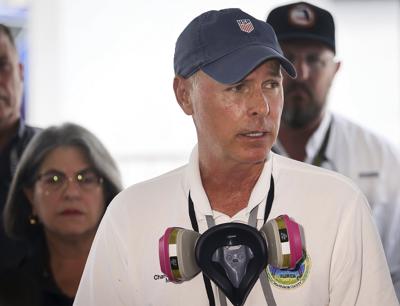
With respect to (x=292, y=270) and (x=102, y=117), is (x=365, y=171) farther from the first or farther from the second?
(x=102, y=117)

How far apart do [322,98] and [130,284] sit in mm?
1544

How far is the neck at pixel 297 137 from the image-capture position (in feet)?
10.7

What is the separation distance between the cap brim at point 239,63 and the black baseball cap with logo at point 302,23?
117 centimetres

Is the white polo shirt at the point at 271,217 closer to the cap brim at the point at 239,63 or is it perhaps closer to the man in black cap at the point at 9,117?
the cap brim at the point at 239,63

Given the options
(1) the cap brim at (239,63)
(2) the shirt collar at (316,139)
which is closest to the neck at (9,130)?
(2) the shirt collar at (316,139)

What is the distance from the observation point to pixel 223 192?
6.74 feet

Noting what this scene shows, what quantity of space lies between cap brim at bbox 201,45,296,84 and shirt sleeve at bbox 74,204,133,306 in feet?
1.46

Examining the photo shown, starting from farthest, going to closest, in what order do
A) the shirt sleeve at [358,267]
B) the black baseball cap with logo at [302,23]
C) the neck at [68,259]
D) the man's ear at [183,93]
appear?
the black baseball cap with logo at [302,23] < the neck at [68,259] < the man's ear at [183,93] < the shirt sleeve at [358,267]

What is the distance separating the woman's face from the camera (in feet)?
9.08

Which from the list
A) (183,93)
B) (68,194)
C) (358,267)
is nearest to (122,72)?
(68,194)

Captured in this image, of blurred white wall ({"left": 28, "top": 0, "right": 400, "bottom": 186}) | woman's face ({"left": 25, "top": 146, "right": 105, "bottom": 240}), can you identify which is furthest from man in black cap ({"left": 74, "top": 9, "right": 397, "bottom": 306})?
blurred white wall ({"left": 28, "top": 0, "right": 400, "bottom": 186})

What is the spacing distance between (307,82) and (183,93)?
118 cm

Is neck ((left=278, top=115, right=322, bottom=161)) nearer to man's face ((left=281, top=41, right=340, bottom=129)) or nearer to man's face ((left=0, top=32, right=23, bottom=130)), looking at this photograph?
man's face ((left=281, top=41, right=340, bottom=129))

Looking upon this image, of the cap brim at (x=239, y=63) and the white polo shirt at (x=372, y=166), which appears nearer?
the cap brim at (x=239, y=63)
